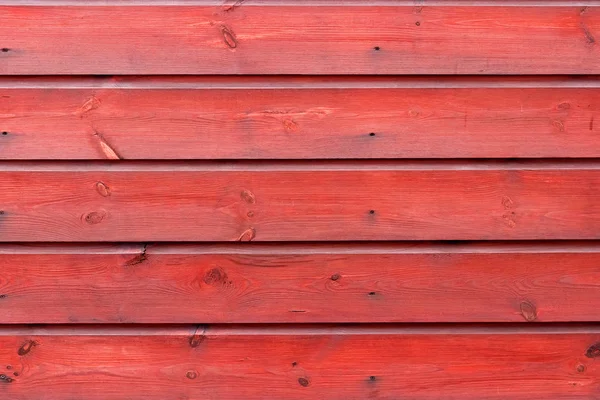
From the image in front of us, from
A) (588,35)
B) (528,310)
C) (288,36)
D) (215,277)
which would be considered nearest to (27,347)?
(215,277)

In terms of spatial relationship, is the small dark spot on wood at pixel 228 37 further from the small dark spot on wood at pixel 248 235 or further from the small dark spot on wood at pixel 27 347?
the small dark spot on wood at pixel 27 347

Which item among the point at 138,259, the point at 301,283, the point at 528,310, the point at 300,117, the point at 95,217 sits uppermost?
the point at 300,117

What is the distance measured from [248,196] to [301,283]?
0.81 ft

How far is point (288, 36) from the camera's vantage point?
1.44 meters

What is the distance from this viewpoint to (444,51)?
1.45 meters

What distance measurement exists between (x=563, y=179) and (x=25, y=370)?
1372mm

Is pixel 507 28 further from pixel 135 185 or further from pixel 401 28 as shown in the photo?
pixel 135 185

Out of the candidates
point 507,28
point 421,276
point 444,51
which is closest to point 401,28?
point 444,51

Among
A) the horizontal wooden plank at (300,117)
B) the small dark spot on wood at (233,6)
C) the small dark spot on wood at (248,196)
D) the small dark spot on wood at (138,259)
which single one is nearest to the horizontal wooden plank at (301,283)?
the small dark spot on wood at (138,259)

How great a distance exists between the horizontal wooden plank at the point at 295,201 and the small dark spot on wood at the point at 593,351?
0.90 ft

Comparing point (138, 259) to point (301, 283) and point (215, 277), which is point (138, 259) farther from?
point (301, 283)

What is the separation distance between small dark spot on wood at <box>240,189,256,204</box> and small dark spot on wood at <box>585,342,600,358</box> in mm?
893

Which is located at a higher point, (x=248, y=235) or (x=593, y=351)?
(x=248, y=235)

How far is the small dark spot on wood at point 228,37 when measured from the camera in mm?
1441
